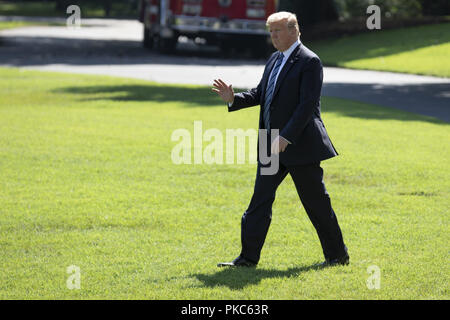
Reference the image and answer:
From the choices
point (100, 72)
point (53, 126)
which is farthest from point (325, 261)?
point (100, 72)

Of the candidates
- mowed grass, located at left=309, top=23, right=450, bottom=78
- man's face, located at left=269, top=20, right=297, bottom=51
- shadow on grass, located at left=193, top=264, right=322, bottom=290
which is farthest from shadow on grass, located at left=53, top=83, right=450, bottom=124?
man's face, located at left=269, top=20, right=297, bottom=51

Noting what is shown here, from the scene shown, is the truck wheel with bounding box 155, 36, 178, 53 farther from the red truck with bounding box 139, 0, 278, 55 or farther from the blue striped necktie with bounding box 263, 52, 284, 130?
the blue striped necktie with bounding box 263, 52, 284, 130

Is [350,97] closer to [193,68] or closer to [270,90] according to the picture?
[193,68]

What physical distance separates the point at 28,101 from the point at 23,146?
5.55 m

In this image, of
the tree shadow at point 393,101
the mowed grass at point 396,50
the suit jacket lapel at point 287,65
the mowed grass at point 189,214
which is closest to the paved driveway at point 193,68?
the tree shadow at point 393,101

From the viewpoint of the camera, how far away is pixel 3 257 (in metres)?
6.55

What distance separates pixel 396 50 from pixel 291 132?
24783mm

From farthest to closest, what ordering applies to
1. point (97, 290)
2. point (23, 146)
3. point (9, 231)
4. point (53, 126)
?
point (53, 126)
point (23, 146)
point (9, 231)
point (97, 290)

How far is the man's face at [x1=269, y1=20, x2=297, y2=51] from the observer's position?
5715 mm

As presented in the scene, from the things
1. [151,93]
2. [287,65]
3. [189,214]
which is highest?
[287,65]

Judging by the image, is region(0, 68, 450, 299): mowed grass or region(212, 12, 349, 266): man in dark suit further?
region(0, 68, 450, 299): mowed grass

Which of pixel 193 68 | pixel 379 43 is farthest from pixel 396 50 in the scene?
pixel 193 68

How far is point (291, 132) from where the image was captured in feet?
18.9
